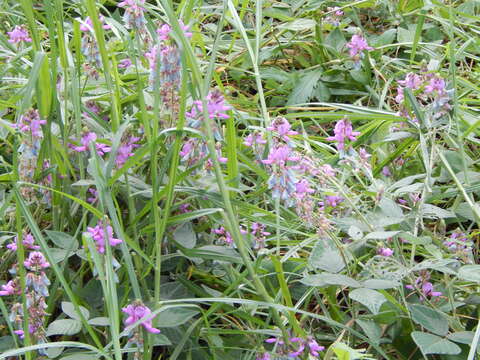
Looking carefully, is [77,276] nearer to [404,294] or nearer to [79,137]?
[79,137]

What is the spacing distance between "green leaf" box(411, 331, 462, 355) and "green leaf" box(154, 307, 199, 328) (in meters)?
0.33

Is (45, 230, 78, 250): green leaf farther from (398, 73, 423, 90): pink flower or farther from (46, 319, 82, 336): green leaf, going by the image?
(398, 73, 423, 90): pink flower

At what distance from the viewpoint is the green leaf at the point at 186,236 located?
1.29 meters

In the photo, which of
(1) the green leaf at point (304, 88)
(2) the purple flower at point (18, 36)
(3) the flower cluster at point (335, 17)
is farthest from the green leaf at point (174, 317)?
(3) the flower cluster at point (335, 17)

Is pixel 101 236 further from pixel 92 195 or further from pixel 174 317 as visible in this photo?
pixel 92 195

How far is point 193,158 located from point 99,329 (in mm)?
344

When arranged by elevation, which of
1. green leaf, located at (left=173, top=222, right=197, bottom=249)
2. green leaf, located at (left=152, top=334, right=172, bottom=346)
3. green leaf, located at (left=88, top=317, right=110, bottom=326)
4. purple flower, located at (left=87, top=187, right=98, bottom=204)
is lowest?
green leaf, located at (left=152, top=334, right=172, bottom=346)

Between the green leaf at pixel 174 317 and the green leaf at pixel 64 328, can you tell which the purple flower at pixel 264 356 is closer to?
the green leaf at pixel 174 317

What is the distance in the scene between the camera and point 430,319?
1.17m

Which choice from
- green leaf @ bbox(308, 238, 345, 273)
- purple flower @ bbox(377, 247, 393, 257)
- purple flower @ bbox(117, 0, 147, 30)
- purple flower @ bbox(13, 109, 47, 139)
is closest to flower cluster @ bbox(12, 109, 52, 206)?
purple flower @ bbox(13, 109, 47, 139)

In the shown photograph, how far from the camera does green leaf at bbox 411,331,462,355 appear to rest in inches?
43.2

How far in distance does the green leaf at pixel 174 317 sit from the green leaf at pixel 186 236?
0.42 feet

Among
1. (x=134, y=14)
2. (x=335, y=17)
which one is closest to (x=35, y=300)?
(x=134, y=14)

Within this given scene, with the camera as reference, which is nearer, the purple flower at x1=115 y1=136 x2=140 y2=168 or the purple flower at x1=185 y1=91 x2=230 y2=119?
the purple flower at x1=185 y1=91 x2=230 y2=119
